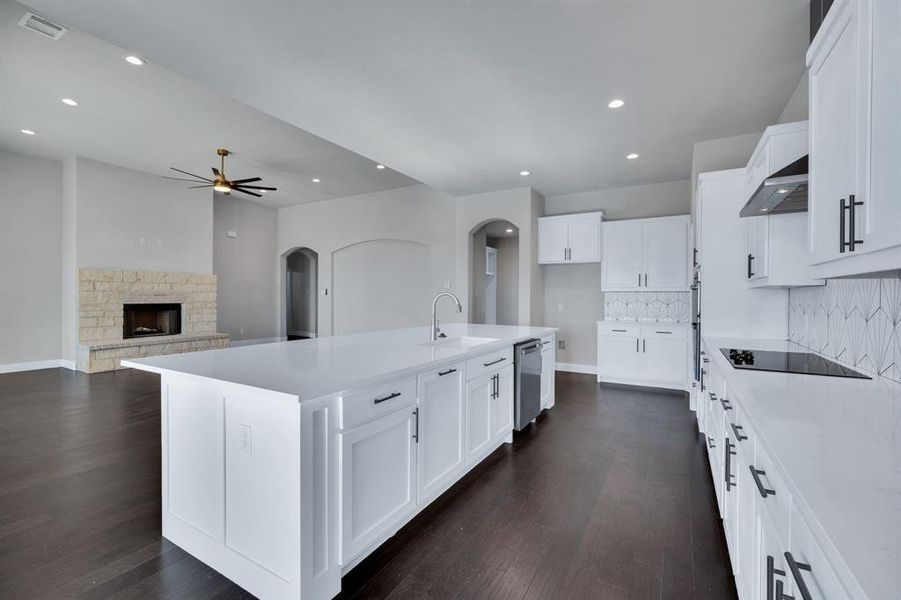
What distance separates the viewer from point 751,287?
314cm

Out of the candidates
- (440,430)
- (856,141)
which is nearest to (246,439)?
(440,430)

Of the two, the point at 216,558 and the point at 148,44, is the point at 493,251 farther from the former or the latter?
the point at 216,558

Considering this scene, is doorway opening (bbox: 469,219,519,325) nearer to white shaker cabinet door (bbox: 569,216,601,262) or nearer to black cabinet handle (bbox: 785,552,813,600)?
white shaker cabinet door (bbox: 569,216,601,262)

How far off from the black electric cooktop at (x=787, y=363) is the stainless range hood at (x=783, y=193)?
86 cm

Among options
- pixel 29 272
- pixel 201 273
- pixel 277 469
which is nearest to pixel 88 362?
pixel 29 272

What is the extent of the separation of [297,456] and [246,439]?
33cm

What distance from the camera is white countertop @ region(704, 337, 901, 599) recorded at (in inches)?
23.8

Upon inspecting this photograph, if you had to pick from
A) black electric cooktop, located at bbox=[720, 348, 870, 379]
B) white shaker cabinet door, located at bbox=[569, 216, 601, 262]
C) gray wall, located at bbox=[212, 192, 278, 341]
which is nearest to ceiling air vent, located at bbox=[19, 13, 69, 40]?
black electric cooktop, located at bbox=[720, 348, 870, 379]

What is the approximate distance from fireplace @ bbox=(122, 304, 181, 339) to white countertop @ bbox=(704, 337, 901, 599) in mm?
8092

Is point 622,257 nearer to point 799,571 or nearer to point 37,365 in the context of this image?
point 799,571

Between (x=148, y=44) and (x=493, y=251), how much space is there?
759 centimetres

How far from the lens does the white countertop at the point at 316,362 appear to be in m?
1.58

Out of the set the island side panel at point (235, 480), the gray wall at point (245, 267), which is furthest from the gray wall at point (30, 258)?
the island side panel at point (235, 480)

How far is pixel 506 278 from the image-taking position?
31.7 feet
